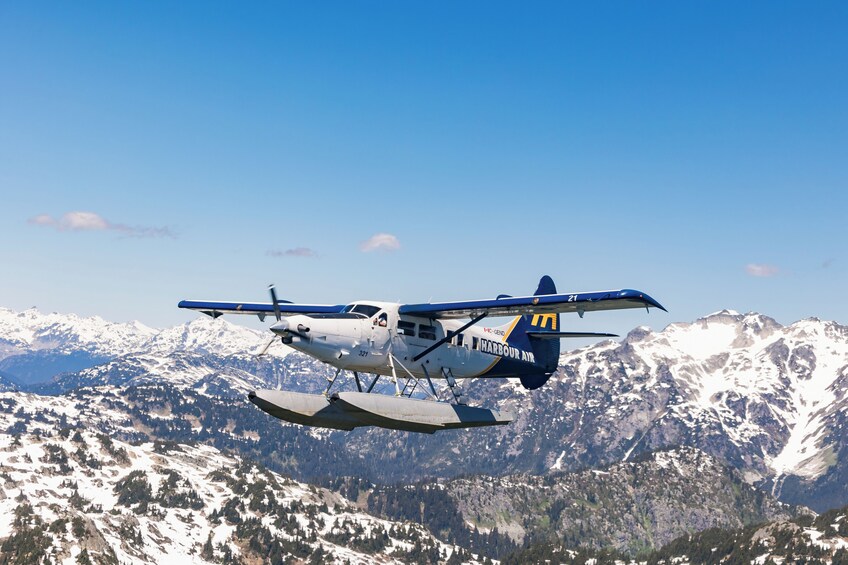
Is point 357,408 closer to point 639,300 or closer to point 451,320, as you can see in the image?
point 451,320

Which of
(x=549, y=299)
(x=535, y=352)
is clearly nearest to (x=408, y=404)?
(x=549, y=299)

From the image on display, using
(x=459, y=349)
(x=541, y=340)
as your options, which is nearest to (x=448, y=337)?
(x=459, y=349)

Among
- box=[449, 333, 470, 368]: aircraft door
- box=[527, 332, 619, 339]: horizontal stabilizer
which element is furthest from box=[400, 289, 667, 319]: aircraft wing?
box=[527, 332, 619, 339]: horizontal stabilizer

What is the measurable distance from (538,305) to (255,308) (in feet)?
70.1

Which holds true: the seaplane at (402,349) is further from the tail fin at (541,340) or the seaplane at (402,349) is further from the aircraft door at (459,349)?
the tail fin at (541,340)

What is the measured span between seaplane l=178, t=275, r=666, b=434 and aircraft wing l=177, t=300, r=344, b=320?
15 centimetres

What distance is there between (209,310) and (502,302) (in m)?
25.1

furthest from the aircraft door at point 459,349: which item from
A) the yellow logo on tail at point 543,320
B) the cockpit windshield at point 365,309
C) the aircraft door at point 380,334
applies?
the yellow logo on tail at point 543,320

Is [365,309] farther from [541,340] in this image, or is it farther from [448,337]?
[541,340]

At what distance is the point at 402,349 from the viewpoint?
51.6 meters

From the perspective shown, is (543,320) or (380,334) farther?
(543,320)

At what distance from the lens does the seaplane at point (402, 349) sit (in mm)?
47000

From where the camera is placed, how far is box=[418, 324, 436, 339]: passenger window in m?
52.7

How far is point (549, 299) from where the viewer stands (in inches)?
1918
